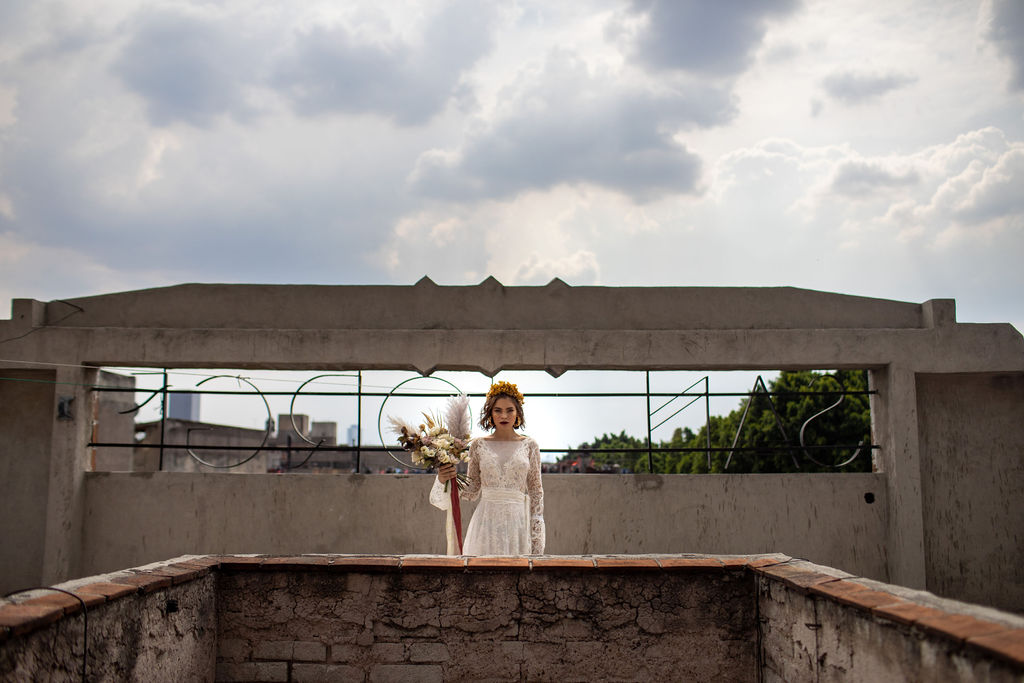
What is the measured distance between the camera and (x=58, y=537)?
317 inches

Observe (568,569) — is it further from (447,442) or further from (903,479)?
(903,479)

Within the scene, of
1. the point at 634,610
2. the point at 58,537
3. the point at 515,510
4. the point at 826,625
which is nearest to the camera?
the point at 826,625

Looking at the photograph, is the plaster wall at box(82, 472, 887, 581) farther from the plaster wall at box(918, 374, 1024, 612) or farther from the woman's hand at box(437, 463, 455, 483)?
the woman's hand at box(437, 463, 455, 483)

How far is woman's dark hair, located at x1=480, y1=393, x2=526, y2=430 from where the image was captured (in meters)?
6.41

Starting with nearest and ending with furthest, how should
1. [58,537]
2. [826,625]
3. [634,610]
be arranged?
1. [826,625]
2. [634,610]
3. [58,537]

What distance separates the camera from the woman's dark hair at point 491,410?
641 centimetres

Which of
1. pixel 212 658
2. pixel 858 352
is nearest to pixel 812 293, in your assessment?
pixel 858 352

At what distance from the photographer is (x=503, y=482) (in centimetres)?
630

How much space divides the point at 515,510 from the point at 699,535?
2.72m

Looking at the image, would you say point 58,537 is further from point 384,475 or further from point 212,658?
point 212,658

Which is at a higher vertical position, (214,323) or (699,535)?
(214,323)

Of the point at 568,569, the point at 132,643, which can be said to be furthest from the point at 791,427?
the point at 132,643

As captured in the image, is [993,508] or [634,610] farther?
[993,508]

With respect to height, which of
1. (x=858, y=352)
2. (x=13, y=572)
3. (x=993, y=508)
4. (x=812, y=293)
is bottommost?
(x=13, y=572)
